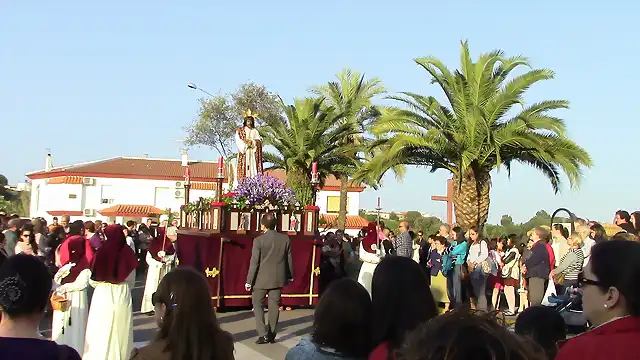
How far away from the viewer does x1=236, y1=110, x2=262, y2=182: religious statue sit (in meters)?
16.7

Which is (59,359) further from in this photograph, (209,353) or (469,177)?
(469,177)

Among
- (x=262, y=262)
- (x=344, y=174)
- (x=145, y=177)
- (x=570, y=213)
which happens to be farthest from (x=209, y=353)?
(x=145, y=177)

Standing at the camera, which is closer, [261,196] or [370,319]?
[370,319]

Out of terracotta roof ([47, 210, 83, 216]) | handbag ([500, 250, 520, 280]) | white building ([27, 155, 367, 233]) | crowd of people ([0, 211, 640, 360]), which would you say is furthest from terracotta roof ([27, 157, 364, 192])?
crowd of people ([0, 211, 640, 360])

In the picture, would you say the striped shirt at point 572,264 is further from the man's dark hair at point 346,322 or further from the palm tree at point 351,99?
the palm tree at point 351,99

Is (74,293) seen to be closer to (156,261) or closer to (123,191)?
(156,261)

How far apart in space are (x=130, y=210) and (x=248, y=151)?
4229 centimetres

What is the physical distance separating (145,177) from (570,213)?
165ft

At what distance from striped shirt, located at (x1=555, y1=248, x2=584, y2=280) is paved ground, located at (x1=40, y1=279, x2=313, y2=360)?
392 cm

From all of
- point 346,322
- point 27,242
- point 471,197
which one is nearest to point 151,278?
point 27,242

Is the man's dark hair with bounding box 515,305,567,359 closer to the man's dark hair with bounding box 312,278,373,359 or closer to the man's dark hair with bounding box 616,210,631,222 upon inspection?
the man's dark hair with bounding box 312,278,373,359

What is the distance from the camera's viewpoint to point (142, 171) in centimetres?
6206

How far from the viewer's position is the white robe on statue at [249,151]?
16703 mm

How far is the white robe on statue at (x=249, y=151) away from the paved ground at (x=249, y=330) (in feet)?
11.8
